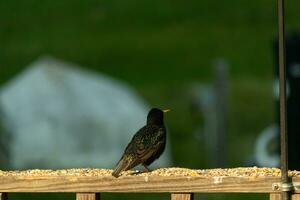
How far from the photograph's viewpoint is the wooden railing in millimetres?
4531

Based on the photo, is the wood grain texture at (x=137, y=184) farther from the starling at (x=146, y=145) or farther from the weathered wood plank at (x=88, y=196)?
the starling at (x=146, y=145)

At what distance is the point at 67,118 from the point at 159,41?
16932mm

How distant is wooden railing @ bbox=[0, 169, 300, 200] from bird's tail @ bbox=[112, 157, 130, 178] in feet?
0.24

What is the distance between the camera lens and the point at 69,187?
185 inches

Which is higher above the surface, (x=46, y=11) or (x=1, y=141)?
(x=46, y=11)

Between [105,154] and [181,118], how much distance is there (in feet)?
18.8

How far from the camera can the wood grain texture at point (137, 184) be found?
179 inches

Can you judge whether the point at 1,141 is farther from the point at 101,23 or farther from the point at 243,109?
the point at 101,23

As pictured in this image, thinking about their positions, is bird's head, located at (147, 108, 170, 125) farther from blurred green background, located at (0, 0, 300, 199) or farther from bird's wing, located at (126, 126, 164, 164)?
blurred green background, located at (0, 0, 300, 199)

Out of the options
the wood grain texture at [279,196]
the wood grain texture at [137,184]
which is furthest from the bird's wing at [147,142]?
the wood grain texture at [279,196]

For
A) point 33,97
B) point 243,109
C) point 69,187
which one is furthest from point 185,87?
point 69,187

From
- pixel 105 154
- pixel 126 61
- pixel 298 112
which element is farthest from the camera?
pixel 126 61

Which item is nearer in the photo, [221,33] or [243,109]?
[243,109]

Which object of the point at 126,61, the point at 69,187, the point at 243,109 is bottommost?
the point at 69,187
